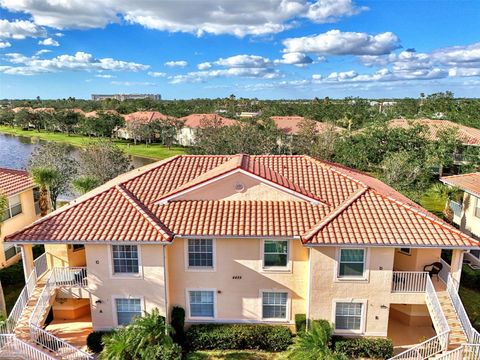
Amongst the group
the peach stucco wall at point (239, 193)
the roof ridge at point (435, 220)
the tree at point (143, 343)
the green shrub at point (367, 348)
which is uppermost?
the peach stucco wall at point (239, 193)

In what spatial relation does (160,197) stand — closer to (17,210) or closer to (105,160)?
(17,210)

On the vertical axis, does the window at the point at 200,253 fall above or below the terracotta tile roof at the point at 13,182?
below

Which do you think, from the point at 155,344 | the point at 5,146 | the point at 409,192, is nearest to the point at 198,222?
the point at 155,344

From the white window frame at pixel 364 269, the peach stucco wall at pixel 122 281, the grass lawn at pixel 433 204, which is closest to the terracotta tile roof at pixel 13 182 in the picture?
the peach stucco wall at pixel 122 281

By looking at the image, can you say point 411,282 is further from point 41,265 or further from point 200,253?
point 41,265

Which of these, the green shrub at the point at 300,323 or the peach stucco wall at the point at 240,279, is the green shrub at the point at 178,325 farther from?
the green shrub at the point at 300,323

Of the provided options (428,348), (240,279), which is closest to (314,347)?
(240,279)
